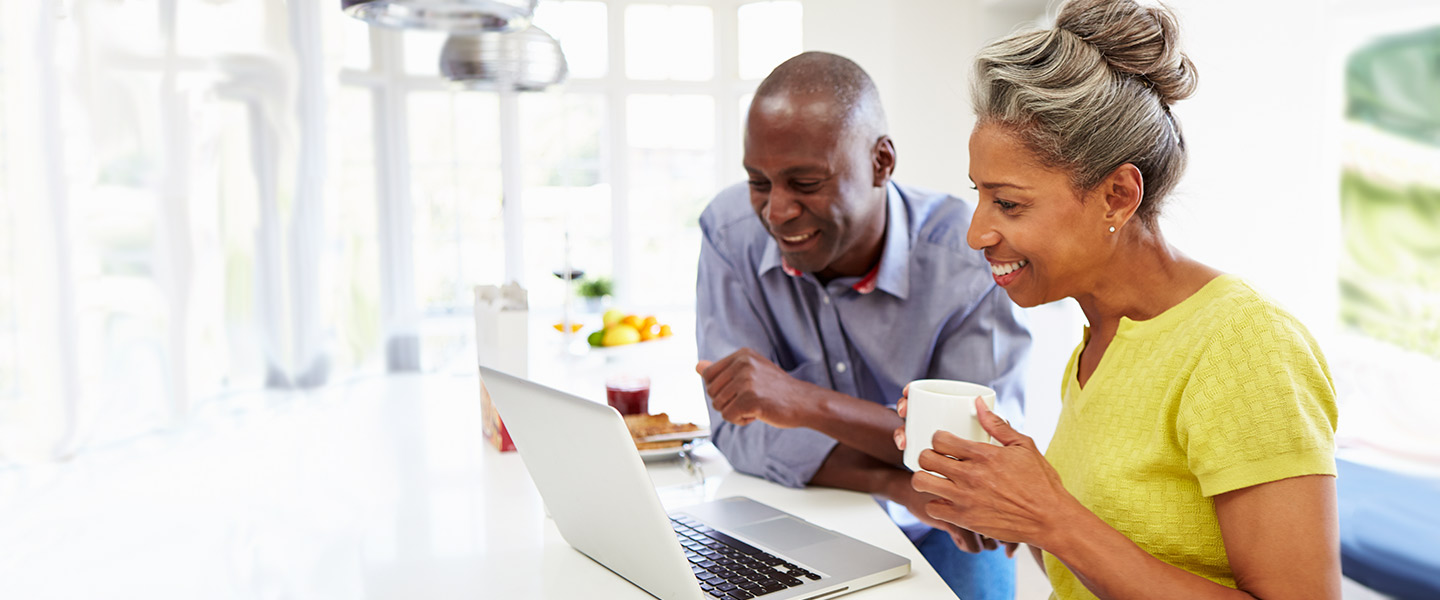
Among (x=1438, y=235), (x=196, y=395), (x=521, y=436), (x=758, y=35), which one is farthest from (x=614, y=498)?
(x=758, y=35)

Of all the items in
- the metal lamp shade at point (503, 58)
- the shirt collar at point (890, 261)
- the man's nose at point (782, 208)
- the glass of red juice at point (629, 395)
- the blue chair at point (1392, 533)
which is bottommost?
the blue chair at point (1392, 533)

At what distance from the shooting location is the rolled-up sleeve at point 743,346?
1.50 m

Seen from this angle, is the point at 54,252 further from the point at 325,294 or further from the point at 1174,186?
the point at 1174,186

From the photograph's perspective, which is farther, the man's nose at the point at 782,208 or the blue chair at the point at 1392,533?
the blue chair at the point at 1392,533

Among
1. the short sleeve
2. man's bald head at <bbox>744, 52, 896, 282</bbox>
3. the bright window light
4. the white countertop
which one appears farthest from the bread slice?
the bright window light

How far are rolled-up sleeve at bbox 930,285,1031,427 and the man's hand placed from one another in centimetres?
31

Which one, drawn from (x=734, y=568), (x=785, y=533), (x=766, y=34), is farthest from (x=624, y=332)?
(x=766, y=34)

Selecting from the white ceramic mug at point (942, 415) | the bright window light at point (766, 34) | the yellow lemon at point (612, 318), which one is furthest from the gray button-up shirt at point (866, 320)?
the bright window light at point (766, 34)

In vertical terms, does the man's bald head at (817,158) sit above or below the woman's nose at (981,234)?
above

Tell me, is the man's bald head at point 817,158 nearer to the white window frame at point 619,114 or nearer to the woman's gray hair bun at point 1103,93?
the woman's gray hair bun at point 1103,93

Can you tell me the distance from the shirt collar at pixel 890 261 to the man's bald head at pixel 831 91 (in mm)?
146

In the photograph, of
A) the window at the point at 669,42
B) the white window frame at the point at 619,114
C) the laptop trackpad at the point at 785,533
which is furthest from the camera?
the window at the point at 669,42

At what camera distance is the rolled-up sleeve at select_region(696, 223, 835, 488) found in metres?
1.50

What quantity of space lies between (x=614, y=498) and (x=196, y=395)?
85.5 inches
